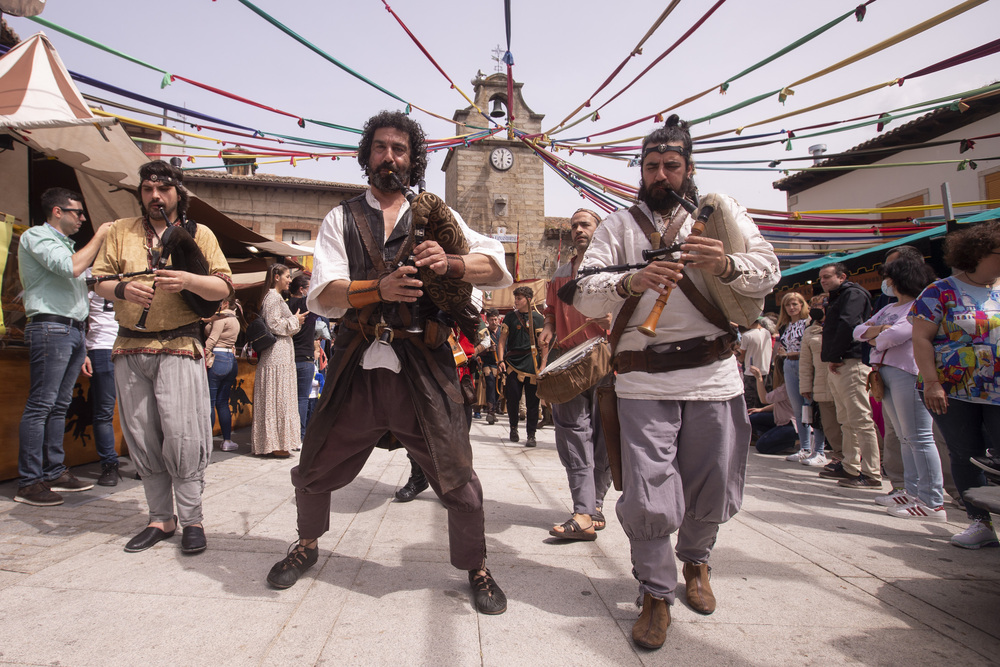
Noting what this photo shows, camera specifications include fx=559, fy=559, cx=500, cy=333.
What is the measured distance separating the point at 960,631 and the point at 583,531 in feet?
5.50

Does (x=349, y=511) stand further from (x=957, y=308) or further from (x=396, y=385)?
(x=957, y=308)

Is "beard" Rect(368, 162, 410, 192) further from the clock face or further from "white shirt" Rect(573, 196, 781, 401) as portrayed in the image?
the clock face

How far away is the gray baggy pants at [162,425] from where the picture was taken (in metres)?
2.89

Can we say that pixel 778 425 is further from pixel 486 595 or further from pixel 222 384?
pixel 222 384

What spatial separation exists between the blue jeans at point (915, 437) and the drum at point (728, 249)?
2764 millimetres

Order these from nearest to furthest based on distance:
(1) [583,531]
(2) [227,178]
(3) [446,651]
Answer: (3) [446,651] < (1) [583,531] < (2) [227,178]

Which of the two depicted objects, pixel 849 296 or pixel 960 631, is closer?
pixel 960 631

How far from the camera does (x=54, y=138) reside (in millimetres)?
4684

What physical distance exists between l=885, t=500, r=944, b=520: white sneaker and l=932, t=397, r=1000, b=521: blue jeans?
561 mm

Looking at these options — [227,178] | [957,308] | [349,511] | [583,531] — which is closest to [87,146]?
[349,511]

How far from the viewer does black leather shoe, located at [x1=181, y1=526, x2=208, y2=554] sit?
2.75 metres

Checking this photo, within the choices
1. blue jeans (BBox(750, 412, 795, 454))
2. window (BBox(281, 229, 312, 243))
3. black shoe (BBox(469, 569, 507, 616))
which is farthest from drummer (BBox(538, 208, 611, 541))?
window (BBox(281, 229, 312, 243))

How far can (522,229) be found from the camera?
1140 inches

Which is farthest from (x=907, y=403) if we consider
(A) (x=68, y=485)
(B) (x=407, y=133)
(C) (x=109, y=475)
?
(A) (x=68, y=485)
